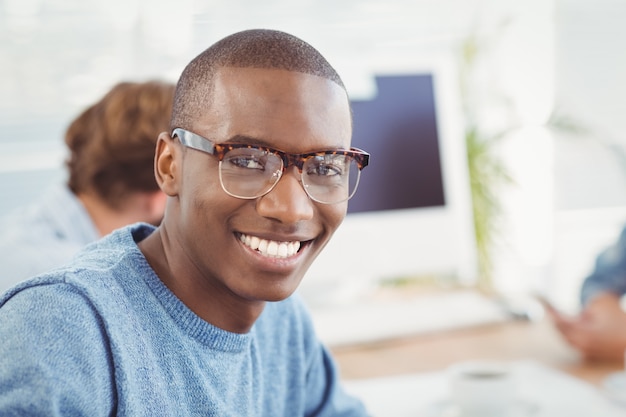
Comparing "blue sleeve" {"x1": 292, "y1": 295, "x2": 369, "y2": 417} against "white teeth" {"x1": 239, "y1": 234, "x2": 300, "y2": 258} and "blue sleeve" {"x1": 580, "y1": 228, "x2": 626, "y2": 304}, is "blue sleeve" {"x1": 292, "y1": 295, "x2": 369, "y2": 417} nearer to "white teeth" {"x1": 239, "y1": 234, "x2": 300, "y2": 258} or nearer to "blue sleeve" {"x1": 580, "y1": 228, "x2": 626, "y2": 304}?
"white teeth" {"x1": 239, "y1": 234, "x2": 300, "y2": 258}

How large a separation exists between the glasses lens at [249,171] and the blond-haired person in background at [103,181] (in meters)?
0.68

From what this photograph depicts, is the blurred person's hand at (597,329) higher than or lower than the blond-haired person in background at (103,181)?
lower

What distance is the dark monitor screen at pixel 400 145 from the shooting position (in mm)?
1524

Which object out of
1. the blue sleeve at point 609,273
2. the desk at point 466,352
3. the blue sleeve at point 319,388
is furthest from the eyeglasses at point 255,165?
the blue sleeve at point 609,273

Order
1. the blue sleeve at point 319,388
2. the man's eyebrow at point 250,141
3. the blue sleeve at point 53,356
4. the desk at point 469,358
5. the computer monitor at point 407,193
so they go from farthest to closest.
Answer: the computer monitor at point 407,193
the desk at point 469,358
the blue sleeve at point 319,388
the man's eyebrow at point 250,141
the blue sleeve at point 53,356

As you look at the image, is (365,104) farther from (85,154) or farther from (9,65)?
(9,65)

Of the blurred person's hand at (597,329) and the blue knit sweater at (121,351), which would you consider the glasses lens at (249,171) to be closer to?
the blue knit sweater at (121,351)

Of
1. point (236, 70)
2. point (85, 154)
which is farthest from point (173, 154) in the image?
point (85, 154)

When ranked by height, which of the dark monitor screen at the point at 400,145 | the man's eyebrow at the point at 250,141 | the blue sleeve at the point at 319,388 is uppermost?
the man's eyebrow at the point at 250,141

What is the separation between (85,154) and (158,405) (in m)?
0.85

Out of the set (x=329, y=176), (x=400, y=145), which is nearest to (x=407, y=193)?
(x=400, y=145)

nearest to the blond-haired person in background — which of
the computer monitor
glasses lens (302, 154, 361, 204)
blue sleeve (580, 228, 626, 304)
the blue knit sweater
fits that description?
the computer monitor

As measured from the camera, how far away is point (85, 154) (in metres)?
1.39

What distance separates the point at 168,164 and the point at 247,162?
11cm
